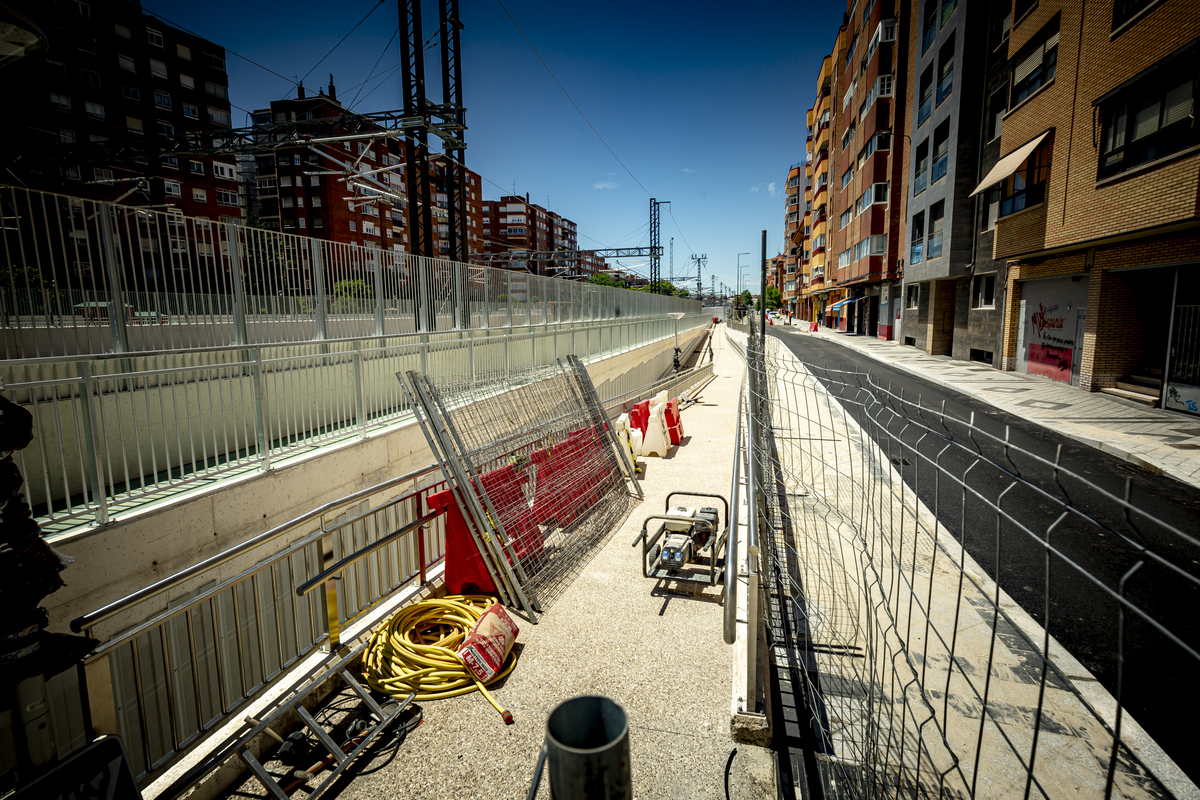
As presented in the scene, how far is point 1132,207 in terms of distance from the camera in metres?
12.7

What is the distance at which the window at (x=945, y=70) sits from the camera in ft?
81.6

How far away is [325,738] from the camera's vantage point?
124 inches

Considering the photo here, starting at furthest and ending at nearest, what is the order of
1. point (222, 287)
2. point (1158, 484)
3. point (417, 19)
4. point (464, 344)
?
1. point (417, 19)
2. point (464, 344)
3. point (1158, 484)
4. point (222, 287)

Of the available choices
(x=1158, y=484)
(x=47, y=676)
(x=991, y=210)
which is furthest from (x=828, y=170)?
(x=47, y=676)

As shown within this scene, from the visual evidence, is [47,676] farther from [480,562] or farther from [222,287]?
[222,287]

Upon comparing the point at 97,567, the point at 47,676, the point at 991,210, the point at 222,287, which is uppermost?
the point at 991,210

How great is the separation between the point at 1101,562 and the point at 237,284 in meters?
10.2

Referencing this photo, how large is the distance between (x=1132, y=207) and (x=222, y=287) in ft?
57.8

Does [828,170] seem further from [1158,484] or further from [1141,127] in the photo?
[1158,484]

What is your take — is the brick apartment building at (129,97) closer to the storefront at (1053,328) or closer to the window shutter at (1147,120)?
the window shutter at (1147,120)

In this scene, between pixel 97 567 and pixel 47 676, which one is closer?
pixel 47 676

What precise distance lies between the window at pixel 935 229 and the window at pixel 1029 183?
19.0ft

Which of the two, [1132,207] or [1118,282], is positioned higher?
[1132,207]

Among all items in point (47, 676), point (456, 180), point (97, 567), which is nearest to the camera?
point (47, 676)
